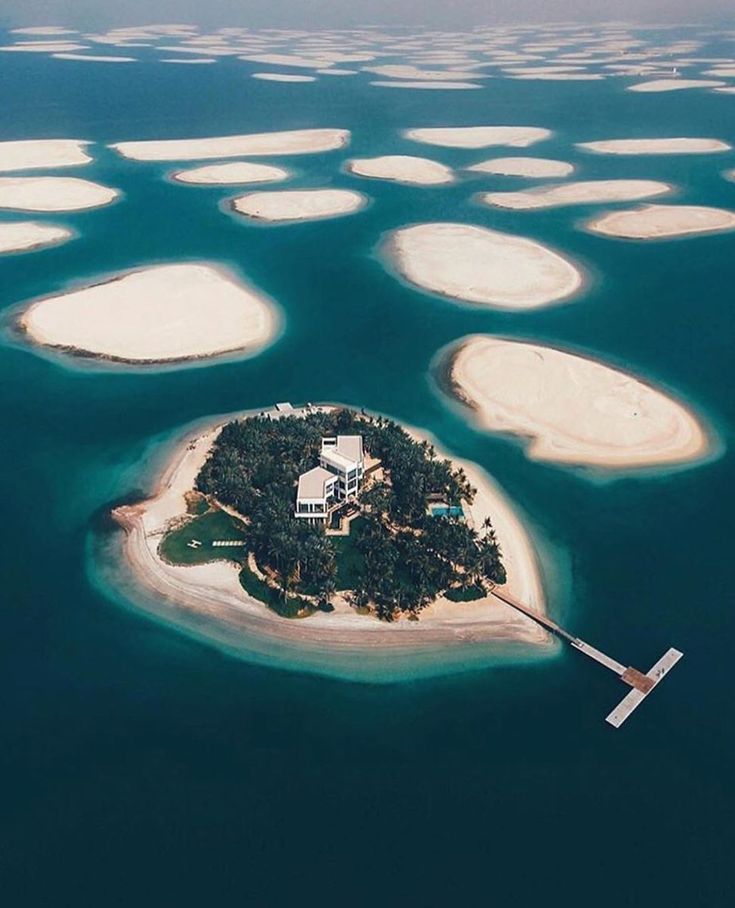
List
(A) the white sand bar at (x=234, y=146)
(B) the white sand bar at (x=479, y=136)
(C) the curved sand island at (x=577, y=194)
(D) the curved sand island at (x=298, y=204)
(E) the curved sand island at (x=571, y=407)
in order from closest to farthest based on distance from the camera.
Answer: (E) the curved sand island at (x=571, y=407)
(D) the curved sand island at (x=298, y=204)
(C) the curved sand island at (x=577, y=194)
(A) the white sand bar at (x=234, y=146)
(B) the white sand bar at (x=479, y=136)

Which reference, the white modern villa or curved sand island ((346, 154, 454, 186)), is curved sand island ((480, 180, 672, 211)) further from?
the white modern villa

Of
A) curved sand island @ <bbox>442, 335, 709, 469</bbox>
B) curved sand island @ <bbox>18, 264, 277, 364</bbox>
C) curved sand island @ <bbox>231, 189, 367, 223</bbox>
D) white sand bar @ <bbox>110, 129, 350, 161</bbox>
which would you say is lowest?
white sand bar @ <bbox>110, 129, 350, 161</bbox>

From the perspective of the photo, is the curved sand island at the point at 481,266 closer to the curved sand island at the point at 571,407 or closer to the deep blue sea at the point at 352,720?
the curved sand island at the point at 571,407

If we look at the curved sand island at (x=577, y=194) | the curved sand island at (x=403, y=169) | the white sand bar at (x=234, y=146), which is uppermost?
the curved sand island at (x=577, y=194)

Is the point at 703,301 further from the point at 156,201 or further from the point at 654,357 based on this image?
the point at 156,201

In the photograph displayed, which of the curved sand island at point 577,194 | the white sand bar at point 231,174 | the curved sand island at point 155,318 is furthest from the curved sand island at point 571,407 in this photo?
the white sand bar at point 231,174

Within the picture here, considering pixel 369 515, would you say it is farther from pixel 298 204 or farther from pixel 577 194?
pixel 577 194

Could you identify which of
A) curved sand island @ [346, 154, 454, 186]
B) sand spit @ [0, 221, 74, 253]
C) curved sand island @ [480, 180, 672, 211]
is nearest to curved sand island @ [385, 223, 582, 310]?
curved sand island @ [480, 180, 672, 211]

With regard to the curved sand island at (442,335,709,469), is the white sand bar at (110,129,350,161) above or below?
below
